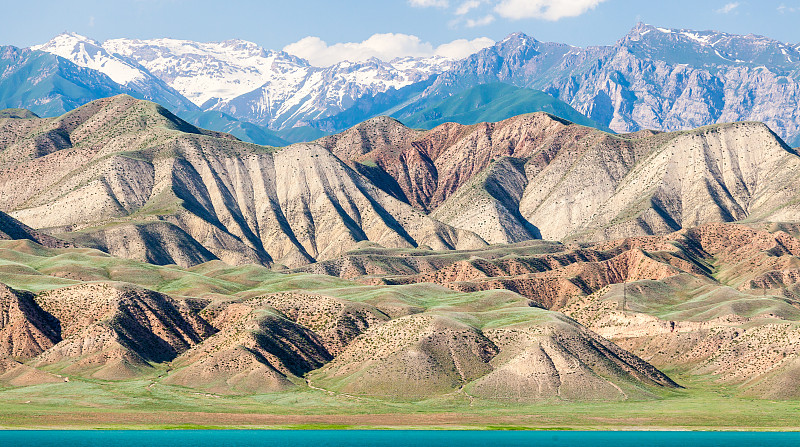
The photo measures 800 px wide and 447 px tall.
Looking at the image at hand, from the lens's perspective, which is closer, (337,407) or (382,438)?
(382,438)

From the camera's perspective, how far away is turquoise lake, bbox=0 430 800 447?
136 meters

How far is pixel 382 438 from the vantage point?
145 metres

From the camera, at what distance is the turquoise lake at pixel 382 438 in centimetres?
13600

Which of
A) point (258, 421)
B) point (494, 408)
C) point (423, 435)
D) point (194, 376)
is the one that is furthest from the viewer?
point (194, 376)

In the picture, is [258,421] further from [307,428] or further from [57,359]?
[57,359]

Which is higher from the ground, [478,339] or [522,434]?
[478,339]

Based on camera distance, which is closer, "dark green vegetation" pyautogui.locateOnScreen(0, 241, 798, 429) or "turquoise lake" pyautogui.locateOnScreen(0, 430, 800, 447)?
"turquoise lake" pyautogui.locateOnScreen(0, 430, 800, 447)

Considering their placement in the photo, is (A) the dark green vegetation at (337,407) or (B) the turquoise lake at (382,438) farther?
(A) the dark green vegetation at (337,407)

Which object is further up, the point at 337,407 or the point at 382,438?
the point at 337,407

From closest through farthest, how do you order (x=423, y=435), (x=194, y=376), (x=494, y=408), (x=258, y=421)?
(x=423, y=435)
(x=258, y=421)
(x=494, y=408)
(x=194, y=376)

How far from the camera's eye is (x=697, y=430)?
162500mm

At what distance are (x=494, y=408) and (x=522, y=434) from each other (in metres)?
22.2

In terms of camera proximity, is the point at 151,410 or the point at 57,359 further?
the point at 57,359

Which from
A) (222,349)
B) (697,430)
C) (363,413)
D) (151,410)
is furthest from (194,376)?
(697,430)
